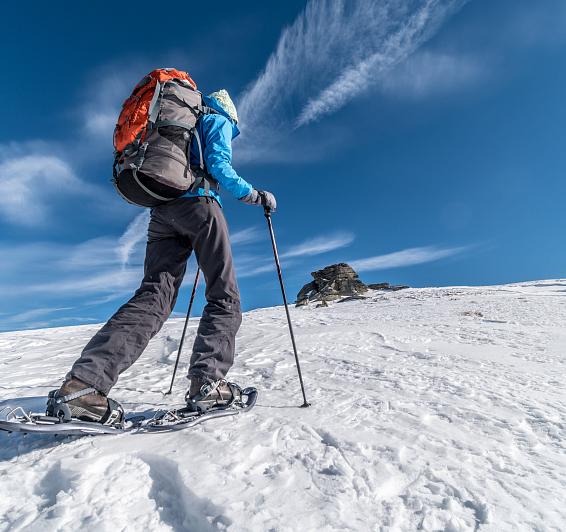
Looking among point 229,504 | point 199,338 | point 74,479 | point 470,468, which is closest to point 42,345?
point 199,338

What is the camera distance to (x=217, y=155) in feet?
9.33

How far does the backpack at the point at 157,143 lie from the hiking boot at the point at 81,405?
150 centimetres

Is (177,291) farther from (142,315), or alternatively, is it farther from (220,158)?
(220,158)

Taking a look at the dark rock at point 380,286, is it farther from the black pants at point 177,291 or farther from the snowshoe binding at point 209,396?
the snowshoe binding at point 209,396

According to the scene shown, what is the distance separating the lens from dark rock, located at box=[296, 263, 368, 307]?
28109 millimetres

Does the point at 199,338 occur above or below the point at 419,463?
above

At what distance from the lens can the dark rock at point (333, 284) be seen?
2811 cm

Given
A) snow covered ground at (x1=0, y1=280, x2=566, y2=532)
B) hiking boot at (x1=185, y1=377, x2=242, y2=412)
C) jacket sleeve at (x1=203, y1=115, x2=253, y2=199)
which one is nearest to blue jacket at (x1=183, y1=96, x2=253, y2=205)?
jacket sleeve at (x1=203, y1=115, x2=253, y2=199)

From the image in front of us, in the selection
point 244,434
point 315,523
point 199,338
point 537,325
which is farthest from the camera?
point 537,325

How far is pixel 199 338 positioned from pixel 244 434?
→ 90 cm

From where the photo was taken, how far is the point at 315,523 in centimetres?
128

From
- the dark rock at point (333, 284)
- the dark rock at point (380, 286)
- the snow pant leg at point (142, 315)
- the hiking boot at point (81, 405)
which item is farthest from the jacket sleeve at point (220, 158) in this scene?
the dark rock at point (380, 286)

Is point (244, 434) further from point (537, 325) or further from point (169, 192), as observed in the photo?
point (537, 325)

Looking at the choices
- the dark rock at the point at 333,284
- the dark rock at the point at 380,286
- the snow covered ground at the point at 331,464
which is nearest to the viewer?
the snow covered ground at the point at 331,464
